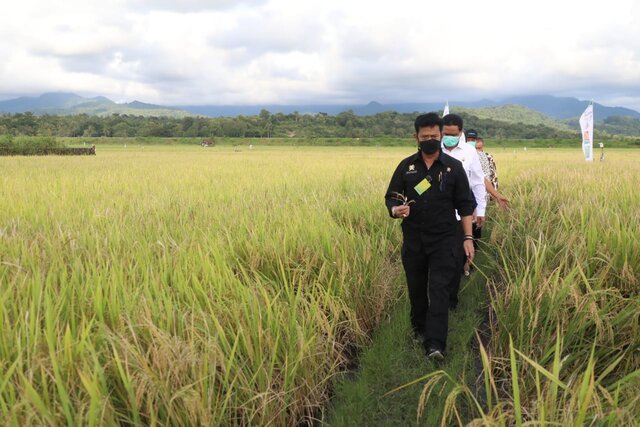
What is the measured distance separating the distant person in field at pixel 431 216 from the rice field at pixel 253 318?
0.38 meters

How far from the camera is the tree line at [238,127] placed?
7575 cm

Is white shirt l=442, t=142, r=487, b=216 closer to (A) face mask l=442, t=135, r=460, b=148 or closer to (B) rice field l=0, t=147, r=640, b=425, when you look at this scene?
(A) face mask l=442, t=135, r=460, b=148

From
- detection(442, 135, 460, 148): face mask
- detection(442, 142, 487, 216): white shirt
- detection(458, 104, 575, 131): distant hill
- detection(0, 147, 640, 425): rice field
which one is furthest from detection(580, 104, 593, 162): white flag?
detection(458, 104, 575, 131): distant hill

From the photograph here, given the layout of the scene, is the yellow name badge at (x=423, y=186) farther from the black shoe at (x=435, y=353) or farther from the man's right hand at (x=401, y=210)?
the black shoe at (x=435, y=353)

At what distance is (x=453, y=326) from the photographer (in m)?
3.25

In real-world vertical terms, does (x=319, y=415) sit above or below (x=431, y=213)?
below

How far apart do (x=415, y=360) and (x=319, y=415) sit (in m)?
0.78

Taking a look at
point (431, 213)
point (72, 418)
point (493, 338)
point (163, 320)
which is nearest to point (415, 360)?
point (493, 338)

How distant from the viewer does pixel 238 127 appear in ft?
268

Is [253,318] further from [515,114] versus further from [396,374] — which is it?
[515,114]

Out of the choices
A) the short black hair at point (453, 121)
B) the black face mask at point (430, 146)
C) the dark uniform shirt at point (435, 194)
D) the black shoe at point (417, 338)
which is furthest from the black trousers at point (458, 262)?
Result: the short black hair at point (453, 121)

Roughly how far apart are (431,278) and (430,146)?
87 centimetres

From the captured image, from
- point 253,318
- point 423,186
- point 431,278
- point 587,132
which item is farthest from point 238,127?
point 253,318

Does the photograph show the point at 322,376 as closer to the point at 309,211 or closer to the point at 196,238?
the point at 196,238
